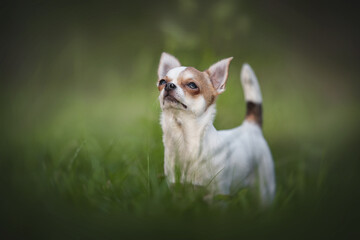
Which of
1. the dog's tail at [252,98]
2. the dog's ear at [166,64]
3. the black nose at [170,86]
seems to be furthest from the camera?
the dog's tail at [252,98]

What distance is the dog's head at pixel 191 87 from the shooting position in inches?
61.0

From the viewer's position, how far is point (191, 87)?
62.8 inches

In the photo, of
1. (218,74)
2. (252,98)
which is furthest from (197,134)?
(252,98)

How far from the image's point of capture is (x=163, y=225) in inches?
52.5

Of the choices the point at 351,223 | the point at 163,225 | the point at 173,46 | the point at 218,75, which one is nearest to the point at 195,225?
the point at 163,225

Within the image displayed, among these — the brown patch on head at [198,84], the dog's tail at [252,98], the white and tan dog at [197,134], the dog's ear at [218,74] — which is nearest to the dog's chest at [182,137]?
the white and tan dog at [197,134]

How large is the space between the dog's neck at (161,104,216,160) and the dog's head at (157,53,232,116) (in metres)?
0.04

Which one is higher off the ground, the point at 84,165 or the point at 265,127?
the point at 265,127

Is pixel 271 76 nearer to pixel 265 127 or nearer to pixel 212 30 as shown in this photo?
pixel 265 127

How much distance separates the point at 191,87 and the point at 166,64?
0.94ft

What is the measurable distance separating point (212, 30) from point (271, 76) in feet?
2.92

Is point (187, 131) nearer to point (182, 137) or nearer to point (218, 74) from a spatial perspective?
point (182, 137)

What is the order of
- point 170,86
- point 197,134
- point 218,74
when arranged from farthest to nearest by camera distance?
point 218,74 < point 197,134 < point 170,86

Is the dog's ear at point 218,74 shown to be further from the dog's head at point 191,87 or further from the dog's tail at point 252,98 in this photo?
the dog's tail at point 252,98
